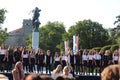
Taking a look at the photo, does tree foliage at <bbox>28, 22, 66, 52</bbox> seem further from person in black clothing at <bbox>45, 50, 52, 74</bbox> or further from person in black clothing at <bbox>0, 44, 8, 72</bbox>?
person in black clothing at <bbox>0, 44, 8, 72</bbox>

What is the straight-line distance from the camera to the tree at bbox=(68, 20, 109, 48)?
79062 millimetres

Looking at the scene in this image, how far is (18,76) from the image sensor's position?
11.4 metres

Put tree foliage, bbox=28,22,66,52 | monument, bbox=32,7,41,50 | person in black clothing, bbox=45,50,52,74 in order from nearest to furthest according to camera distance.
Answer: person in black clothing, bbox=45,50,52,74 < monument, bbox=32,7,41,50 < tree foliage, bbox=28,22,66,52

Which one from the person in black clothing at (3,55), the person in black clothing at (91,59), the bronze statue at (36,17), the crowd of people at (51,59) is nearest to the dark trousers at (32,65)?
the crowd of people at (51,59)

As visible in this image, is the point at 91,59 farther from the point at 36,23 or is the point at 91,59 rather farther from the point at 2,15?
the point at 2,15

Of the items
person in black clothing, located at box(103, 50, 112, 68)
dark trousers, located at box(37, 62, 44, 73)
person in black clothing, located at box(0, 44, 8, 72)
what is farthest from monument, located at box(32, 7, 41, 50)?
person in black clothing, located at box(103, 50, 112, 68)

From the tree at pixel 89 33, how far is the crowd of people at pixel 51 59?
5456 cm

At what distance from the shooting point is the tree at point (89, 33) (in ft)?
259

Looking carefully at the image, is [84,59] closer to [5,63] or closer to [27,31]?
[5,63]

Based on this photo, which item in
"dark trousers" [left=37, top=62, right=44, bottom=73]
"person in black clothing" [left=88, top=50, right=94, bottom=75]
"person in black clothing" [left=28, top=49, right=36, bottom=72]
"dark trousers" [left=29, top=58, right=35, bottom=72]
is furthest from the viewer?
"dark trousers" [left=37, top=62, right=44, bottom=73]

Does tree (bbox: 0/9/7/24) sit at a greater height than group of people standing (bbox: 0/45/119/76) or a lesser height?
greater

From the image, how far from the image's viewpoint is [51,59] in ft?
75.4

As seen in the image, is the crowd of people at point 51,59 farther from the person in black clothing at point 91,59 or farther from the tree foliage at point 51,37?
the tree foliage at point 51,37

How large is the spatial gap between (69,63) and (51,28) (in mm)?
77819
